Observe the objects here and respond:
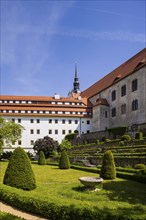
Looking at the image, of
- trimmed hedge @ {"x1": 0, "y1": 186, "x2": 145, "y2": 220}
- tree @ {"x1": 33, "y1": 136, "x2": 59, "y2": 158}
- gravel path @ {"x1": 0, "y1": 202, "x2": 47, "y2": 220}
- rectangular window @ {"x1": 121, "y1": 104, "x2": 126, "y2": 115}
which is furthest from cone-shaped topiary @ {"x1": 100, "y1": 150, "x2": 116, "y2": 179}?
rectangular window @ {"x1": 121, "y1": 104, "x2": 126, "y2": 115}

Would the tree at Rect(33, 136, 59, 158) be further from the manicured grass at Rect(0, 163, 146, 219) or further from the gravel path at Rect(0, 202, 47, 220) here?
the gravel path at Rect(0, 202, 47, 220)

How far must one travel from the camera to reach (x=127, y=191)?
64.3 ft

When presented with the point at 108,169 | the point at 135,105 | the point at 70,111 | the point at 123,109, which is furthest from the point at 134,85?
the point at 108,169

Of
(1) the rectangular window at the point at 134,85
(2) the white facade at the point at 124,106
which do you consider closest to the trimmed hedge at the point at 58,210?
(2) the white facade at the point at 124,106

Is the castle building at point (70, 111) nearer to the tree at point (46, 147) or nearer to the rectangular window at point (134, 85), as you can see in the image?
the rectangular window at point (134, 85)

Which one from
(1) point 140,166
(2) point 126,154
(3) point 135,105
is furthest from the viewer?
(3) point 135,105

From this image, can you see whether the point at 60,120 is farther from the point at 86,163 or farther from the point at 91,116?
the point at 86,163

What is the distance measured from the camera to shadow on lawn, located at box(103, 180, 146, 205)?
55.3 ft

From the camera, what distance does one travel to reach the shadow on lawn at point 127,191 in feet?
55.3

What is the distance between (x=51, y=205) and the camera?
A: 1251cm

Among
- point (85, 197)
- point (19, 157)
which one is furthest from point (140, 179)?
point (19, 157)

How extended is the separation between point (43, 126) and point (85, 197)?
59526 mm

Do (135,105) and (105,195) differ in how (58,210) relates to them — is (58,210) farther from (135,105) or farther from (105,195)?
(135,105)

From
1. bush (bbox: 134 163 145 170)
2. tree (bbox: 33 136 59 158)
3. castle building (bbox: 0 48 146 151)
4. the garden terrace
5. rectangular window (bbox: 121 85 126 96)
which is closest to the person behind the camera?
bush (bbox: 134 163 145 170)
